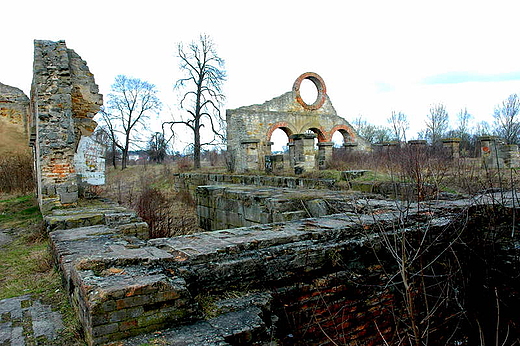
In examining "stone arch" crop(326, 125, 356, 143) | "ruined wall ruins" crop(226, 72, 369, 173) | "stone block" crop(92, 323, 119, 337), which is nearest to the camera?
"stone block" crop(92, 323, 119, 337)

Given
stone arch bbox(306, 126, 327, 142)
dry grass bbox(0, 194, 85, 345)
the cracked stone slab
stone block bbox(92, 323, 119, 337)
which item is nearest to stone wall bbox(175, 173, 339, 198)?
dry grass bbox(0, 194, 85, 345)

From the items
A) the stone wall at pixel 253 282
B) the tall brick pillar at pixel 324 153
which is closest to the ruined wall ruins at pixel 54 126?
the stone wall at pixel 253 282

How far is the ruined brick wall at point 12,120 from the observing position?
15.9 metres

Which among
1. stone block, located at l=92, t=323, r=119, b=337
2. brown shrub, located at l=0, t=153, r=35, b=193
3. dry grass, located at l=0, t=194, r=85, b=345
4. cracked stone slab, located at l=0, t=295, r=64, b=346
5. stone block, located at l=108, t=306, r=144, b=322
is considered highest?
brown shrub, located at l=0, t=153, r=35, b=193

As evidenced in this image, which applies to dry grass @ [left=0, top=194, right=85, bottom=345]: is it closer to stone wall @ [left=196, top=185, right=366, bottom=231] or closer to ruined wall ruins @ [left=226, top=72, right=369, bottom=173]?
stone wall @ [left=196, top=185, right=366, bottom=231]

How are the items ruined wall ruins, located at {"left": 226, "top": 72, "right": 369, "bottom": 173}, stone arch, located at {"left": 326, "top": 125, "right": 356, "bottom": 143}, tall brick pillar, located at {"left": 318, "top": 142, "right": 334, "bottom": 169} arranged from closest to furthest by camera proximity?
tall brick pillar, located at {"left": 318, "top": 142, "right": 334, "bottom": 169}, ruined wall ruins, located at {"left": 226, "top": 72, "right": 369, "bottom": 173}, stone arch, located at {"left": 326, "top": 125, "right": 356, "bottom": 143}

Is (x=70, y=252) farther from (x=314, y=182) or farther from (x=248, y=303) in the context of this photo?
(x=314, y=182)

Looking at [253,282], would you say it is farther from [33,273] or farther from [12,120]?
[12,120]

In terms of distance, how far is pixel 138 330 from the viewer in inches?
98.4

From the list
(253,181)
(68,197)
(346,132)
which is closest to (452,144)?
(253,181)

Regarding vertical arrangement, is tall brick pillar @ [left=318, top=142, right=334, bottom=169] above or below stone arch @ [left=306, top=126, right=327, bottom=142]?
below

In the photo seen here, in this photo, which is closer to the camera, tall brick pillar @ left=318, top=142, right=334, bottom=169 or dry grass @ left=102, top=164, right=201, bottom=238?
dry grass @ left=102, top=164, right=201, bottom=238

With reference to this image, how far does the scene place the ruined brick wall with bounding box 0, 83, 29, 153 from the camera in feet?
52.1

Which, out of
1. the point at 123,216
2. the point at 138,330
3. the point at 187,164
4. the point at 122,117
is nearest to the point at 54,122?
the point at 123,216
